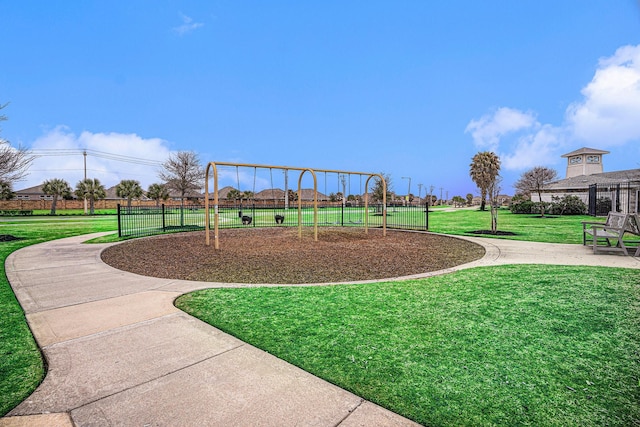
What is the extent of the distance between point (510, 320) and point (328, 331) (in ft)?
7.27

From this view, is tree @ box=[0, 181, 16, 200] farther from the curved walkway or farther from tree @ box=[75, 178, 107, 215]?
the curved walkway

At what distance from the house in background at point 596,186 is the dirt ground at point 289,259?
1044 cm

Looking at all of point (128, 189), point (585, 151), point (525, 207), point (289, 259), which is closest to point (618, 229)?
point (289, 259)

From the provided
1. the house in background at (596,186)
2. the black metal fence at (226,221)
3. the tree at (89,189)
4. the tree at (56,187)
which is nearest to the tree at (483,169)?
the house in background at (596,186)

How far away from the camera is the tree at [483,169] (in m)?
47.9

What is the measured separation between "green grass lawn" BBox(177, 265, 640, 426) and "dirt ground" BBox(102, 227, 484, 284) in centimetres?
129

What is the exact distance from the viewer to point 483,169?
48312 mm

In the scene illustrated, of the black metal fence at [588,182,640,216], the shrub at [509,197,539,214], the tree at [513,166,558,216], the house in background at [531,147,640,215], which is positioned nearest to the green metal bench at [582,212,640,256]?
the house in background at [531,147,640,215]

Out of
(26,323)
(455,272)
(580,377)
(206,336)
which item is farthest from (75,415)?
(455,272)

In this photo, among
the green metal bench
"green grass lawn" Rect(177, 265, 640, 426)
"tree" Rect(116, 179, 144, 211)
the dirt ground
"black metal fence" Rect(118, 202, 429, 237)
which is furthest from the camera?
"tree" Rect(116, 179, 144, 211)

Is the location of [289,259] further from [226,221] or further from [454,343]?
[226,221]

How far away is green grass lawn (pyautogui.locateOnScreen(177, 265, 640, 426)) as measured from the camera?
7.91 feet

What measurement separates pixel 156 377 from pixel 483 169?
172 feet

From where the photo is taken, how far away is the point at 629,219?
8.82m
